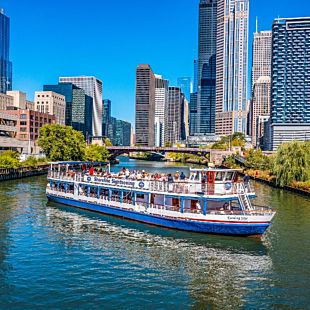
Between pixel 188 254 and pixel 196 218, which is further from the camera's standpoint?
pixel 196 218

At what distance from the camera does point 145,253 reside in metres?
34.7

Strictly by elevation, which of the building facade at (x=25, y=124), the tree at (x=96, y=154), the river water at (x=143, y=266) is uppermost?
the building facade at (x=25, y=124)

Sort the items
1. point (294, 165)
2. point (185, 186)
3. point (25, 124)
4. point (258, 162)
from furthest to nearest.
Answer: point (25, 124), point (258, 162), point (294, 165), point (185, 186)

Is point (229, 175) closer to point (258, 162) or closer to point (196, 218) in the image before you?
point (196, 218)

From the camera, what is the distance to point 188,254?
34469 millimetres

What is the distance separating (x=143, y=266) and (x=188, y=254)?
4.98m

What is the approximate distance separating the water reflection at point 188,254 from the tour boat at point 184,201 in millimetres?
1297

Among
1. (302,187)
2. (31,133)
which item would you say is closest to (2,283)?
(302,187)

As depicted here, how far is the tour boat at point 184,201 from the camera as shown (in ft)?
130

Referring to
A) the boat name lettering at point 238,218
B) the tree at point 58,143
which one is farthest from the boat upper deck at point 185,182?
the tree at point 58,143

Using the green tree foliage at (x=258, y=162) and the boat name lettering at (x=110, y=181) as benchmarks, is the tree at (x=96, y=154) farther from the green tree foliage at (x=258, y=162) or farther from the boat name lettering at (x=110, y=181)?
the boat name lettering at (x=110, y=181)

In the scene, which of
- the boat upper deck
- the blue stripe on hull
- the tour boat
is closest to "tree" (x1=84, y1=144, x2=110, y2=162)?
the tour boat

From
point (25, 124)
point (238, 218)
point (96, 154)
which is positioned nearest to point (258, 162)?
point (96, 154)

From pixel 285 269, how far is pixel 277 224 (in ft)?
55.4
